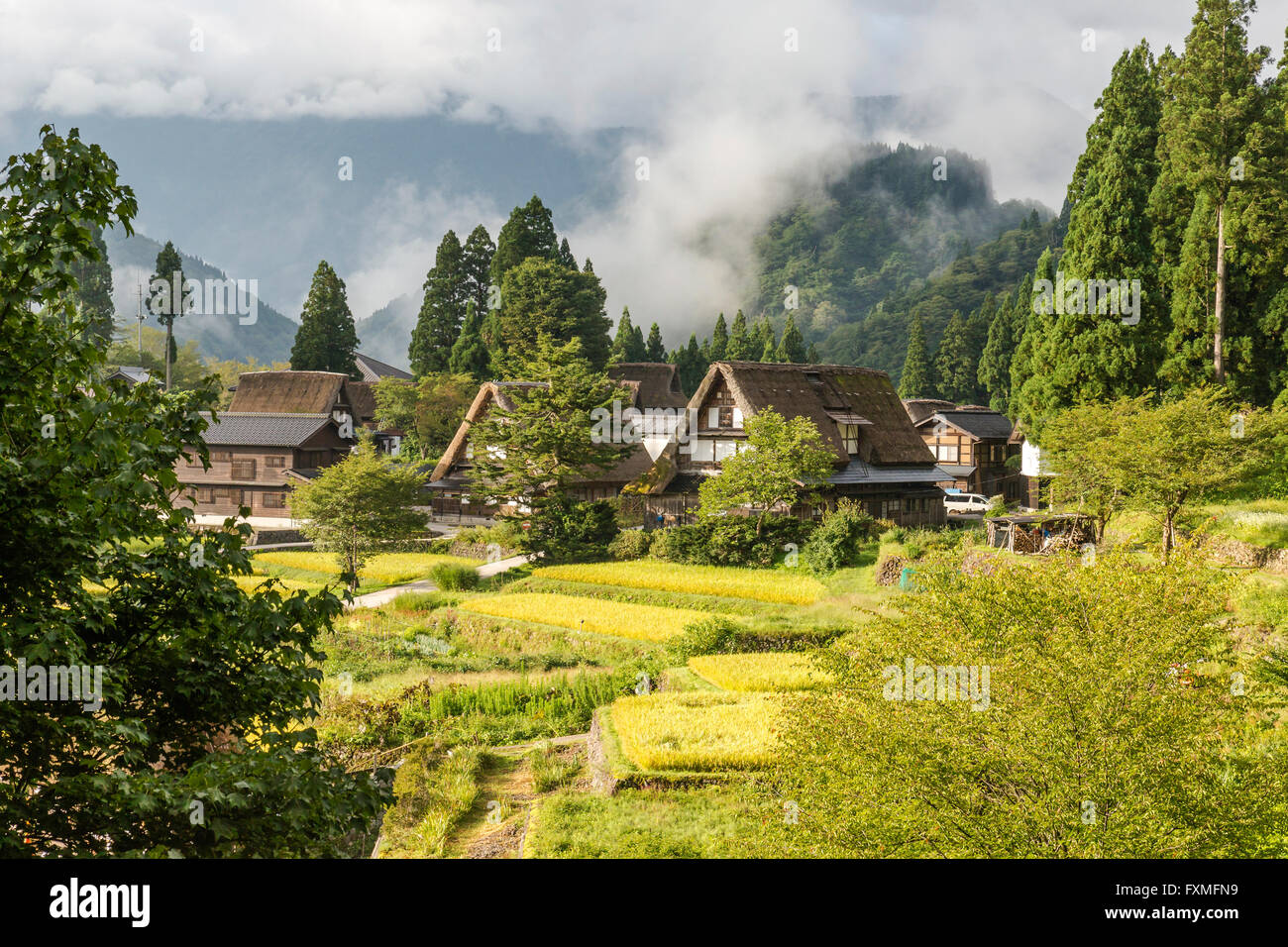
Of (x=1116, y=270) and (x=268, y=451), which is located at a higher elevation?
(x=1116, y=270)

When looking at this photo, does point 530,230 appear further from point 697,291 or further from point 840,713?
point 697,291

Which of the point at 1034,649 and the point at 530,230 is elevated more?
the point at 530,230

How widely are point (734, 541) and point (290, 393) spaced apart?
28887 millimetres

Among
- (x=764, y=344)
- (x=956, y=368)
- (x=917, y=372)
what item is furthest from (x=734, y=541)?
(x=764, y=344)

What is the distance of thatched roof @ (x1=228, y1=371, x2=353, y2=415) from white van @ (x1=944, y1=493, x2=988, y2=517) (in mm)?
30775

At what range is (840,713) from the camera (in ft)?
26.0

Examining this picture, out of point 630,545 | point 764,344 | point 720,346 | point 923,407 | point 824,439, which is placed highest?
point 764,344

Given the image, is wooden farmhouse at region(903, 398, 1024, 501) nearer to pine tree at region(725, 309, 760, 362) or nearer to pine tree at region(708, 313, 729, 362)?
pine tree at region(725, 309, 760, 362)

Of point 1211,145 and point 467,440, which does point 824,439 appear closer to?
point 1211,145

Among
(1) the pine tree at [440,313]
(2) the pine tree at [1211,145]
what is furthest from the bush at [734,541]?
(1) the pine tree at [440,313]

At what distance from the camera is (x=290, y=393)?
46.5 m
